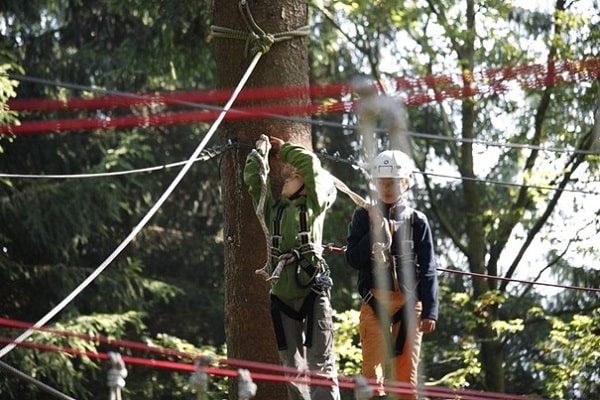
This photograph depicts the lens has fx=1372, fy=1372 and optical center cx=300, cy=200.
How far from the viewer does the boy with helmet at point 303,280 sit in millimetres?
5961

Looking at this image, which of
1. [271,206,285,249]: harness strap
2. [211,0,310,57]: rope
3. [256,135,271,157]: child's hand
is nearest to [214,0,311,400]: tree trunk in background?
[211,0,310,57]: rope

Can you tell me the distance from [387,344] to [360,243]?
47 cm

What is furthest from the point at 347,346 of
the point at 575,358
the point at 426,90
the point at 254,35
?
the point at 254,35

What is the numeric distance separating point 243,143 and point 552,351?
6.72m

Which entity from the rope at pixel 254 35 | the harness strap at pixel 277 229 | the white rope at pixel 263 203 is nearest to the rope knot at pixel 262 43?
the rope at pixel 254 35

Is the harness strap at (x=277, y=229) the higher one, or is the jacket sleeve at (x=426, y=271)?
the harness strap at (x=277, y=229)

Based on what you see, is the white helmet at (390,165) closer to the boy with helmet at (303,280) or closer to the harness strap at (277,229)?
the boy with helmet at (303,280)

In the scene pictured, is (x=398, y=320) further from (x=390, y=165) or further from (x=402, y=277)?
(x=390, y=165)

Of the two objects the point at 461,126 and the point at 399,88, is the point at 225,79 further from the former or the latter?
the point at 461,126

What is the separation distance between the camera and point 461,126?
14.9m

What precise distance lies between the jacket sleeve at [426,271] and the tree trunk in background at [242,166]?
81cm

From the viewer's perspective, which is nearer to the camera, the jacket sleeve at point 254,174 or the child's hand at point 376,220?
the child's hand at point 376,220

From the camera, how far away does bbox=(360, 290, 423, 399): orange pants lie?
6137 millimetres

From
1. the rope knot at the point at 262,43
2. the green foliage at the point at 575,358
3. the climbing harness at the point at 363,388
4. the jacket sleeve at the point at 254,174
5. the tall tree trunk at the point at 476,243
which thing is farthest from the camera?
the tall tree trunk at the point at 476,243
